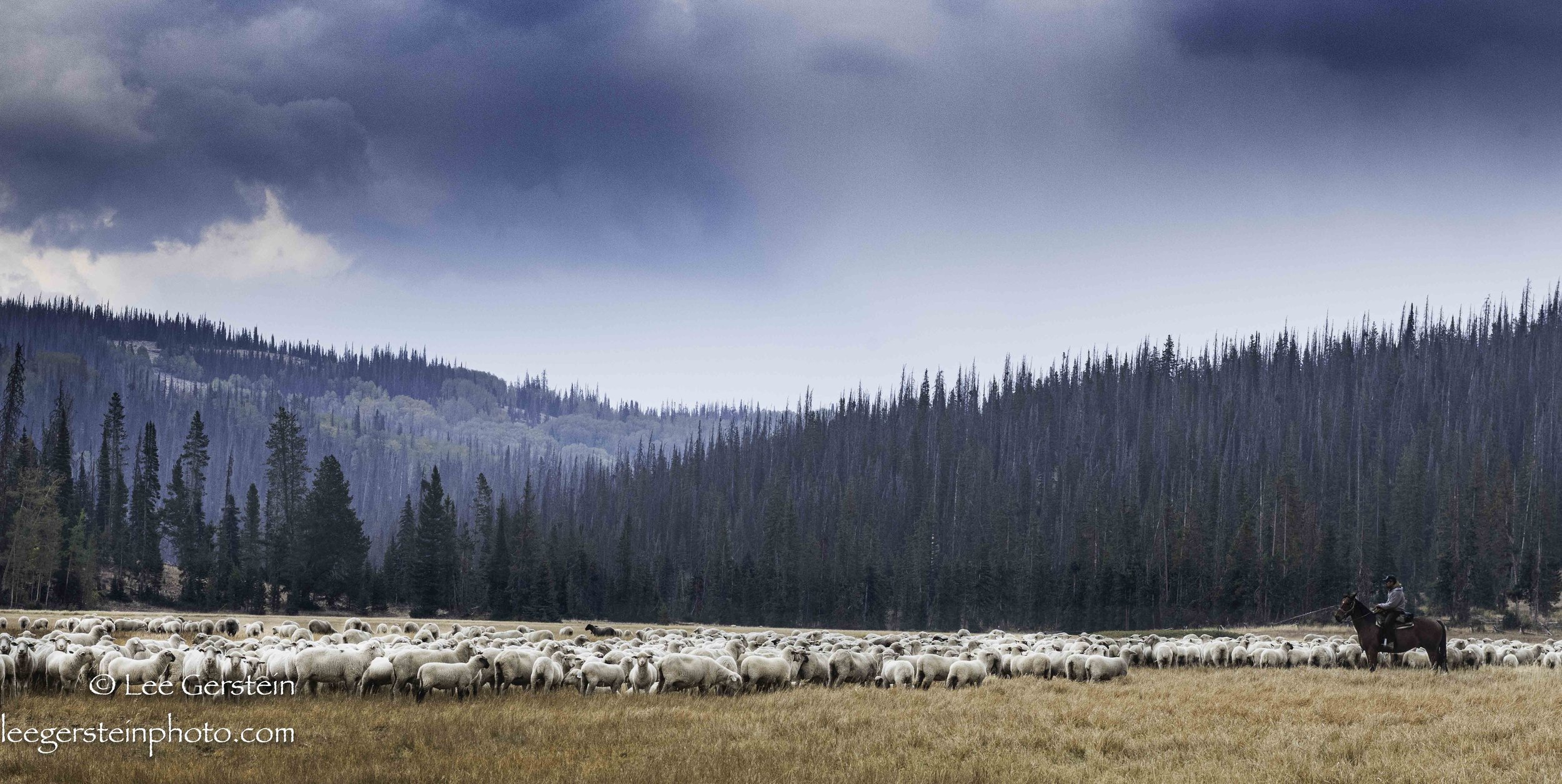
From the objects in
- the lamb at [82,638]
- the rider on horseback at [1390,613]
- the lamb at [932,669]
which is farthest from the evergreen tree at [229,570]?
the rider on horseback at [1390,613]

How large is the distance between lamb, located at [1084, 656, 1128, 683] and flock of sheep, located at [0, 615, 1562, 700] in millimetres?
34

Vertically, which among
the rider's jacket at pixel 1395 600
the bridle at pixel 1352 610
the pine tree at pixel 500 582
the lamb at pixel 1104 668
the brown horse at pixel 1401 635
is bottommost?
the pine tree at pixel 500 582

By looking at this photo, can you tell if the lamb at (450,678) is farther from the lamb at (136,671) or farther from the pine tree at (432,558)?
the pine tree at (432,558)

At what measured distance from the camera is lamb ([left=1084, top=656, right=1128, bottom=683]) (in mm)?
25750

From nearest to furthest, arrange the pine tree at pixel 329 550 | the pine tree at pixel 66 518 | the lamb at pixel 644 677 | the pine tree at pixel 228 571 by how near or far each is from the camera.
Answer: the lamb at pixel 644 677
the pine tree at pixel 66 518
the pine tree at pixel 228 571
the pine tree at pixel 329 550

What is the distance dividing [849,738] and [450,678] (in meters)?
8.34

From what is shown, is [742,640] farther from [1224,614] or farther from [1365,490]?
[1365,490]

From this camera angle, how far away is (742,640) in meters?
30.2

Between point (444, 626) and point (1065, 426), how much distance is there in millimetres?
126684

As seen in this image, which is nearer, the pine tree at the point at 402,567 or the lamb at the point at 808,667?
the lamb at the point at 808,667

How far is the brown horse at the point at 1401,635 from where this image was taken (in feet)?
88.7

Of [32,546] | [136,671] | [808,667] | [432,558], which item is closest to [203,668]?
[136,671]

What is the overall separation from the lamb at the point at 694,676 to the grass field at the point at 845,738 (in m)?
0.93

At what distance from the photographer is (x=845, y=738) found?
52.4ft
